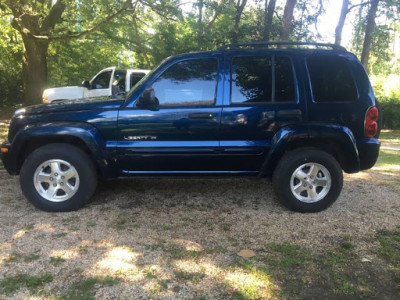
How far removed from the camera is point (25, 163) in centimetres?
396

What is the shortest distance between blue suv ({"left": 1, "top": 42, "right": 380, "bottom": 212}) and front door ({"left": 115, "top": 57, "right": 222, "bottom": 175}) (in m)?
0.01

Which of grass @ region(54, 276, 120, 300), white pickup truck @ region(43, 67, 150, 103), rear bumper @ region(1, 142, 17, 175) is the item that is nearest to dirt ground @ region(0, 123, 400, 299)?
grass @ region(54, 276, 120, 300)

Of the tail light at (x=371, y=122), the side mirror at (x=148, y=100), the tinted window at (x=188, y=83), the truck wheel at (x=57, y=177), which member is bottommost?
the truck wheel at (x=57, y=177)

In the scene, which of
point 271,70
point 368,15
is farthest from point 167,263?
point 368,15

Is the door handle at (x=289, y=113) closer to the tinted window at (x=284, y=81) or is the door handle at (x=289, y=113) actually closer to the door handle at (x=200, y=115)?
the tinted window at (x=284, y=81)

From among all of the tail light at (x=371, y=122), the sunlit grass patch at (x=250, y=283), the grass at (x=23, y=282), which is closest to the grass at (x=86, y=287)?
the grass at (x=23, y=282)

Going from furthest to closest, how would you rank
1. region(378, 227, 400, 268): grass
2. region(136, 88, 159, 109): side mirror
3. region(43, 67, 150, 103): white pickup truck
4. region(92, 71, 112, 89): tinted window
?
1. region(92, 71, 112, 89): tinted window
2. region(43, 67, 150, 103): white pickup truck
3. region(136, 88, 159, 109): side mirror
4. region(378, 227, 400, 268): grass

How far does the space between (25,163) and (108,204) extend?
106 cm

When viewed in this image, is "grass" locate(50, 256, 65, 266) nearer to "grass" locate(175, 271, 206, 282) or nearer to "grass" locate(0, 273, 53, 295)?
"grass" locate(0, 273, 53, 295)

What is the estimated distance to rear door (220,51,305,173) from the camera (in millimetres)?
3969

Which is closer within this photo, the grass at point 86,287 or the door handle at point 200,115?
the grass at point 86,287

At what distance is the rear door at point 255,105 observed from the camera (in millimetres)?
3969

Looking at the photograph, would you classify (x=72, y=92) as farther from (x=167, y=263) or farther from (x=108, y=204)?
(x=167, y=263)

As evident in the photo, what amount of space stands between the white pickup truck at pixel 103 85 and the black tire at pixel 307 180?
736 centimetres
